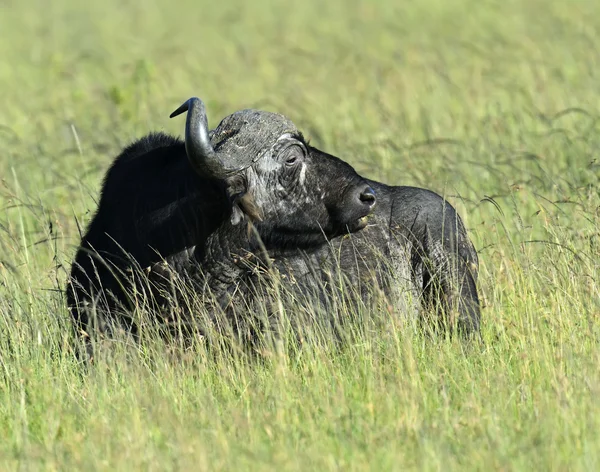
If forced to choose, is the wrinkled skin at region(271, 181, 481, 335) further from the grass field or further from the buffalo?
the grass field

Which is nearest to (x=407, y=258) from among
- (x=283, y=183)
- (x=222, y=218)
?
(x=283, y=183)

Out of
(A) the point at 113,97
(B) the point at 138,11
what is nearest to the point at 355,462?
(A) the point at 113,97

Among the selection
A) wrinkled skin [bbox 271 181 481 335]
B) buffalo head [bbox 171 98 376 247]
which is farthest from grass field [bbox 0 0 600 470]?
buffalo head [bbox 171 98 376 247]

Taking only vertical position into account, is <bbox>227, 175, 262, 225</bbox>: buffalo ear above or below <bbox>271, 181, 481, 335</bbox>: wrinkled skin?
above

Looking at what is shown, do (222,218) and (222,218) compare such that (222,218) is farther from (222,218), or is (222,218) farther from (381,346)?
(381,346)

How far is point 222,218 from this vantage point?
278 inches

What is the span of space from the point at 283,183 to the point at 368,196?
55 centimetres

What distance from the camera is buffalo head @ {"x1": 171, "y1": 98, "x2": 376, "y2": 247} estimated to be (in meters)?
6.89

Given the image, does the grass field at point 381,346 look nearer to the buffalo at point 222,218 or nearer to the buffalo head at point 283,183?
the buffalo at point 222,218

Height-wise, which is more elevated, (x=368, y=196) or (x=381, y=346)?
(x=368, y=196)

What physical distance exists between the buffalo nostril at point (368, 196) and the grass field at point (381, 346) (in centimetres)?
47

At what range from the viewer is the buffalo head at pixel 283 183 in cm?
689

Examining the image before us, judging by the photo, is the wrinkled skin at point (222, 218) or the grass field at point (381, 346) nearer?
the grass field at point (381, 346)

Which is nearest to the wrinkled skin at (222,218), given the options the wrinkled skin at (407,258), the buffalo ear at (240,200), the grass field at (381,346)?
the buffalo ear at (240,200)
